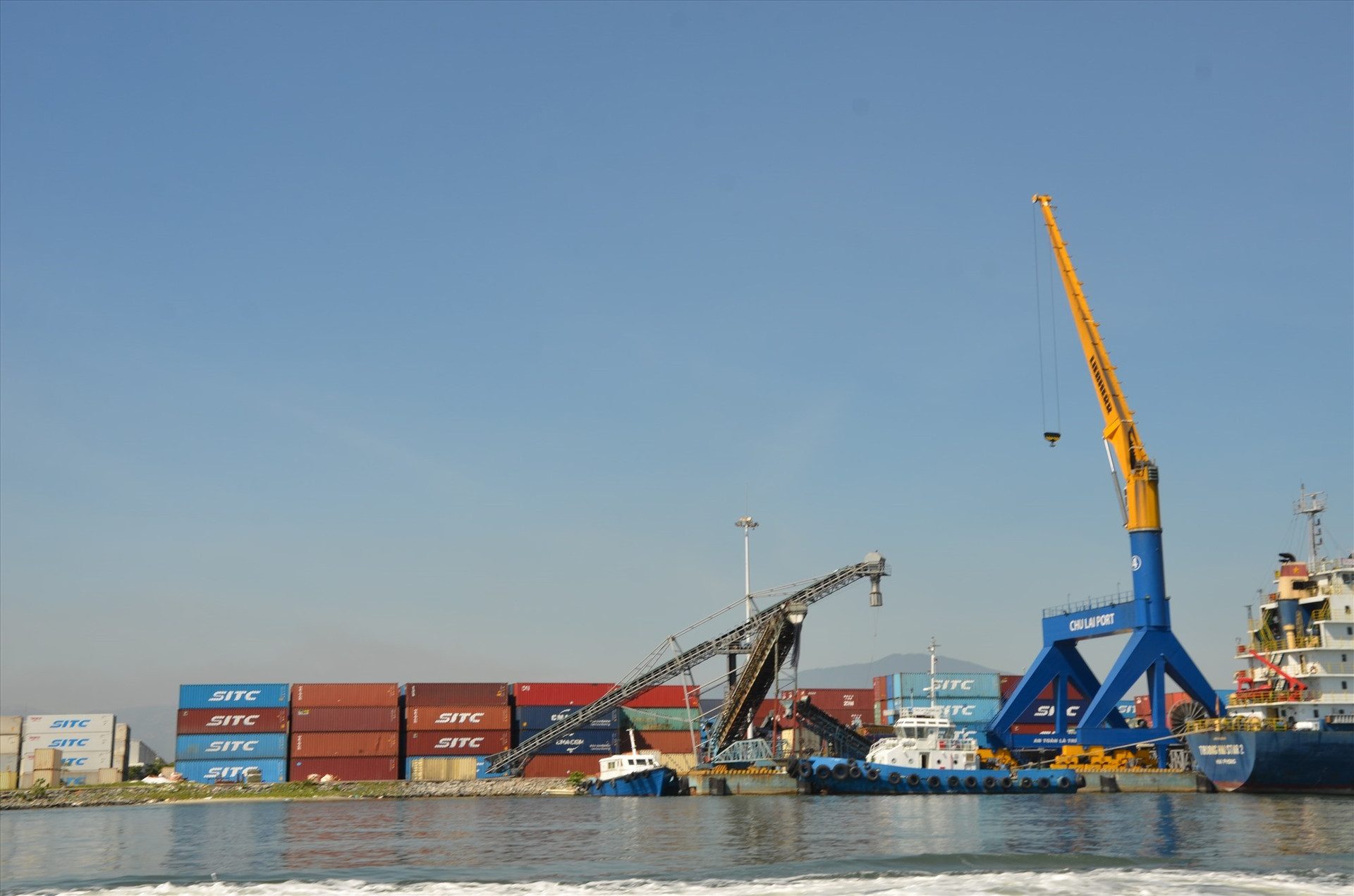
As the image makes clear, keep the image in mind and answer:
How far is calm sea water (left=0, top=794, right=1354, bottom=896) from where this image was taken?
20.5 metres

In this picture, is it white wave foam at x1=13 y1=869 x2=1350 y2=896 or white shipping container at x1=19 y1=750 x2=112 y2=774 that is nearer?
white wave foam at x1=13 y1=869 x2=1350 y2=896

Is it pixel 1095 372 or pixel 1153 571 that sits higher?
pixel 1095 372

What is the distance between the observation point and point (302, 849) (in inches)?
1103

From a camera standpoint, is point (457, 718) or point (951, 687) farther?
point (951, 687)

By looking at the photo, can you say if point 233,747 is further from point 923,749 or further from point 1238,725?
point 1238,725

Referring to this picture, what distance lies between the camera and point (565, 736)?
6375 centimetres

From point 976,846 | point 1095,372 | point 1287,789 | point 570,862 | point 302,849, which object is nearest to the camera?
point 570,862

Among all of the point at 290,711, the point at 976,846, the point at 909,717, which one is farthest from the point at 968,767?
the point at 290,711

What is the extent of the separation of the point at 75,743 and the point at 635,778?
38.8 meters

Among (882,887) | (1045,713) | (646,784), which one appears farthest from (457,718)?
(882,887)

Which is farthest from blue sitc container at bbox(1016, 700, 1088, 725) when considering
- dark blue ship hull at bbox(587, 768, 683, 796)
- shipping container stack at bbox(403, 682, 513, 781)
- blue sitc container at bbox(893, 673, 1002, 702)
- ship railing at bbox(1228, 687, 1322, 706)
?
shipping container stack at bbox(403, 682, 513, 781)

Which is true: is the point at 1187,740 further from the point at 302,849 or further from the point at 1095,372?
the point at 302,849

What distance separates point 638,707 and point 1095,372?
3225 cm

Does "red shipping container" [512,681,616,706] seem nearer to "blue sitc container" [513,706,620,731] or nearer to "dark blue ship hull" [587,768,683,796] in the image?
"blue sitc container" [513,706,620,731]
